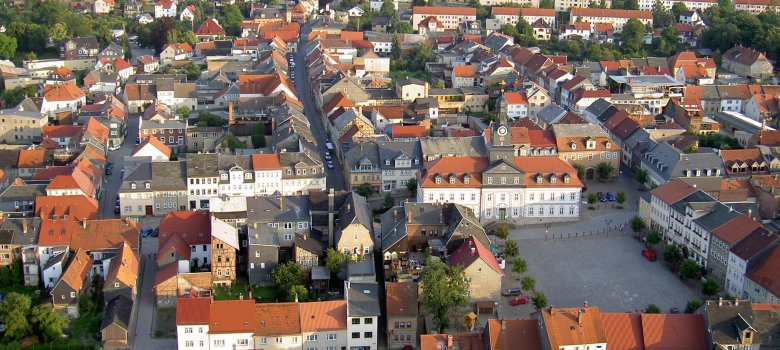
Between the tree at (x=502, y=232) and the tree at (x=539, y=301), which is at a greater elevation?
the tree at (x=539, y=301)

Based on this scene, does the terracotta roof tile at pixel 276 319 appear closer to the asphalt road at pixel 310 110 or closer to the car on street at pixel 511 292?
the car on street at pixel 511 292

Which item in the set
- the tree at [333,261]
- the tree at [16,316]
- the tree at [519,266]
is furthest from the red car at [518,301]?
the tree at [16,316]

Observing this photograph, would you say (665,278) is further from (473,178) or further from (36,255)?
(36,255)

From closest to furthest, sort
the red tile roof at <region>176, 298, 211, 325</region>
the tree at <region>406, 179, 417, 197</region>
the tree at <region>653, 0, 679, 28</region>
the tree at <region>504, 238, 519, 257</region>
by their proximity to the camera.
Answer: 1. the red tile roof at <region>176, 298, 211, 325</region>
2. the tree at <region>504, 238, 519, 257</region>
3. the tree at <region>406, 179, 417, 197</region>
4. the tree at <region>653, 0, 679, 28</region>

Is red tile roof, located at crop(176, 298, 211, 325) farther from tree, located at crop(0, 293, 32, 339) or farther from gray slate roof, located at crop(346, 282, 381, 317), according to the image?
tree, located at crop(0, 293, 32, 339)

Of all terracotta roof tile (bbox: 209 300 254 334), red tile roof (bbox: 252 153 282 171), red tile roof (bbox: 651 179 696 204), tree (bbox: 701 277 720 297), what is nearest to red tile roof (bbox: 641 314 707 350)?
tree (bbox: 701 277 720 297)

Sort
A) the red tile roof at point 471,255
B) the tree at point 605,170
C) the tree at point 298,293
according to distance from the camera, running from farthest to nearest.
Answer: the tree at point 605,170 → the red tile roof at point 471,255 → the tree at point 298,293

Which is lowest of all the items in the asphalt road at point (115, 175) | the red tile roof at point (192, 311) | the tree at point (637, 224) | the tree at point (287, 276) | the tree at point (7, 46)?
the tree at point (637, 224)
